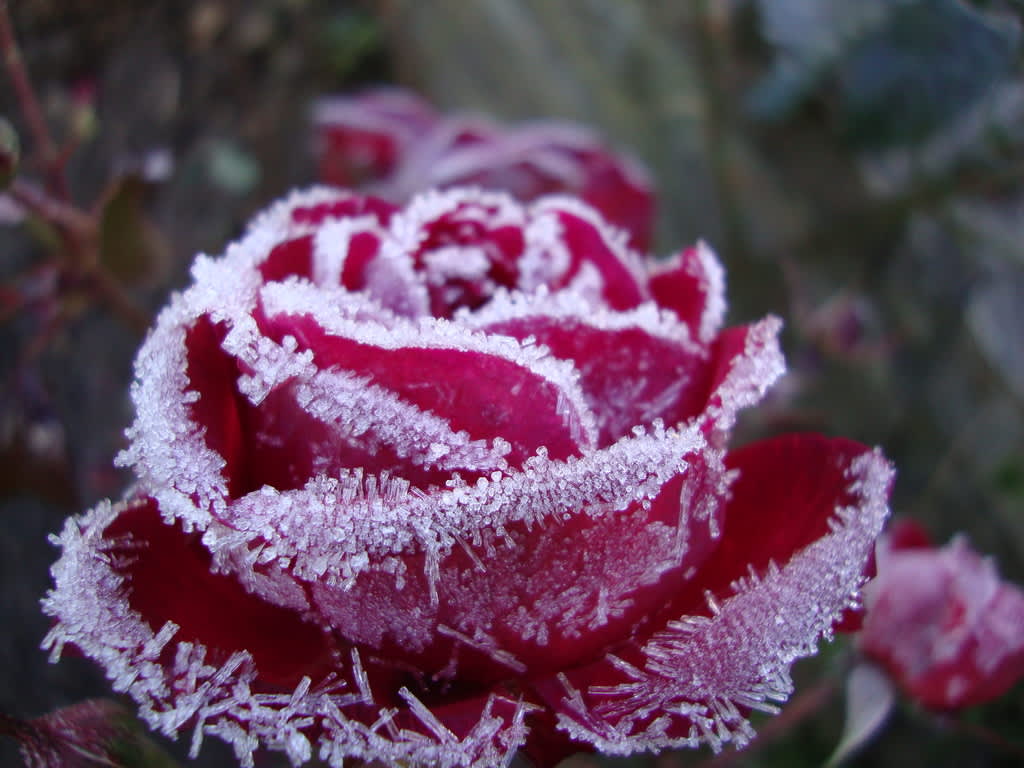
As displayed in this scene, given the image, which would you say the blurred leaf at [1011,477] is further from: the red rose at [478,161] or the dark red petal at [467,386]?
the dark red petal at [467,386]

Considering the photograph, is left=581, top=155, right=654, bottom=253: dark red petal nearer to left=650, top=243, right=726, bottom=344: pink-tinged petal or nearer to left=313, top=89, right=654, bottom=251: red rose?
left=313, top=89, right=654, bottom=251: red rose

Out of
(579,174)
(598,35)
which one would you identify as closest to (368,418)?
(579,174)

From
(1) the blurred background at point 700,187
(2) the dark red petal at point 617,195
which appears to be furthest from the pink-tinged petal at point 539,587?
(2) the dark red petal at point 617,195

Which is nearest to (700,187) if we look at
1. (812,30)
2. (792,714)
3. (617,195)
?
(812,30)

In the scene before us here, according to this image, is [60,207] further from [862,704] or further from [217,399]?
[862,704]

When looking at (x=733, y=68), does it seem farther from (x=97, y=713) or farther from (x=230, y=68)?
(x=97, y=713)

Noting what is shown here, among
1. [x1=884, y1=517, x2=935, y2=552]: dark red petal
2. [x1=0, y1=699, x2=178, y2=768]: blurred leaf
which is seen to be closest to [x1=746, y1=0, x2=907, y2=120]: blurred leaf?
[x1=884, y1=517, x2=935, y2=552]: dark red petal
